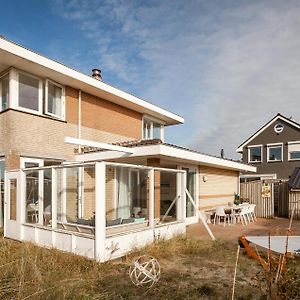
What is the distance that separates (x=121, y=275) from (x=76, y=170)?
3.77 meters

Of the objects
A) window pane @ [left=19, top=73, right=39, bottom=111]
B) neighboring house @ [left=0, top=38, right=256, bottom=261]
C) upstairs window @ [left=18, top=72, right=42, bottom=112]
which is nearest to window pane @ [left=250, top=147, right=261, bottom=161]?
neighboring house @ [left=0, top=38, right=256, bottom=261]

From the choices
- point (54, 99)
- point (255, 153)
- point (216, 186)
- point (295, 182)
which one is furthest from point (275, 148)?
point (54, 99)

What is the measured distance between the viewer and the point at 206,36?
1011 centimetres

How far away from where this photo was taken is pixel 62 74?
39.3ft

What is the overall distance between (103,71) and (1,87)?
6490mm

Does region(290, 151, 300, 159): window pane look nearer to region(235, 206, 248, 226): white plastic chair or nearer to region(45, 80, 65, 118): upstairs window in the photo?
region(235, 206, 248, 226): white plastic chair

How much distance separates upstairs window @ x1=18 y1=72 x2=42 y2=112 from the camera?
11281mm

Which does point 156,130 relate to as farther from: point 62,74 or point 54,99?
point 62,74

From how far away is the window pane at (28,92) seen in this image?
11.3 m

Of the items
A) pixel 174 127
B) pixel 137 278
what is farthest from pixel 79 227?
pixel 174 127

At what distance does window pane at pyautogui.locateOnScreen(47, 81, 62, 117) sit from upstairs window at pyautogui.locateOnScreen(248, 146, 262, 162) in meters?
23.9

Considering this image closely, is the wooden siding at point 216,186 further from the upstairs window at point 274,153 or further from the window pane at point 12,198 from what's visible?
the upstairs window at point 274,153

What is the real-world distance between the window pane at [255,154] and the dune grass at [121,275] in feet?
79.6

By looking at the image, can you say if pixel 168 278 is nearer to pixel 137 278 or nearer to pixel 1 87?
pixel 137 278
